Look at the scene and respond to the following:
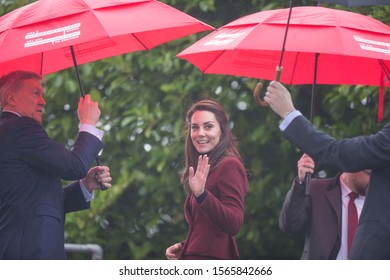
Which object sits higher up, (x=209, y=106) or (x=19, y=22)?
(x=19, y=22)

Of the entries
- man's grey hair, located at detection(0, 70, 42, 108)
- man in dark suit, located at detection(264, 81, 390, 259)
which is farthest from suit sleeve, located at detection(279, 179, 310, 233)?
man's grey hair, located at detection(0, 70, 42, 108)

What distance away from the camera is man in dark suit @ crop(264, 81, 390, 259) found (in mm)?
5062

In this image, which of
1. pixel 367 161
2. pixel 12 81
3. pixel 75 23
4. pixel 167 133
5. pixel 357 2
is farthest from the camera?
pixel 167 133

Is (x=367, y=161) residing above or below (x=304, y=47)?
below

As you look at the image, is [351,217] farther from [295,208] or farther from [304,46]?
[304,46]

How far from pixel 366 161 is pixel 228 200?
1055mm

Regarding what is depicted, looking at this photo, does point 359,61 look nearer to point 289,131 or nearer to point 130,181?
point 289,131

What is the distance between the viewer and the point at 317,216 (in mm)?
6047

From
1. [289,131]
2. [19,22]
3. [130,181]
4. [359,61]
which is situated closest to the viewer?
[289,131]

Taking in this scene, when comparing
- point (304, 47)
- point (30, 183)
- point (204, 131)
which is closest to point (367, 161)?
point (304, 47)

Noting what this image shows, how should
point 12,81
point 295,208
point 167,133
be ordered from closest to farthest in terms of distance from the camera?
point 12,81
point 295,208
point 167,133

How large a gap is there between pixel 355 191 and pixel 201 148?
2.75ft

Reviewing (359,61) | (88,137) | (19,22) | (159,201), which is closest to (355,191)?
(359,61)

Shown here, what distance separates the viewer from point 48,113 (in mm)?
8727
